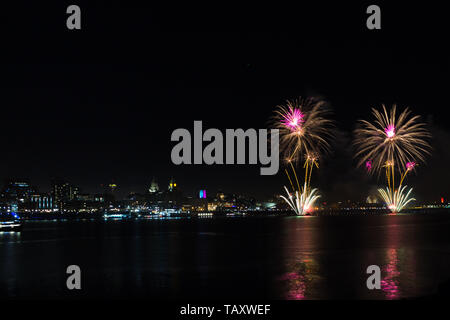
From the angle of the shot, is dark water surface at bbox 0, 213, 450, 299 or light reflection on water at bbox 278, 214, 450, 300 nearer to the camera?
light reflection on water at bbox 278, 214, 450, 300

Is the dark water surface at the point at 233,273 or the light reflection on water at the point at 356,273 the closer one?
the light reflection on water at the point at 356,273

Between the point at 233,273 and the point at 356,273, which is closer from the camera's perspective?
the point at 356,273

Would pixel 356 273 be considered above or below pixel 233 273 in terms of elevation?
above
